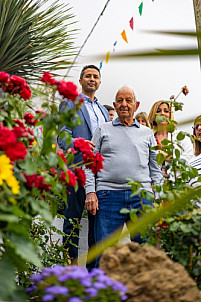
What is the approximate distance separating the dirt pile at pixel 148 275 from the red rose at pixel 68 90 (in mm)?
488

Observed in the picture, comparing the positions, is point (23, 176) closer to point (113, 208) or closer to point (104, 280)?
point (104, 280)

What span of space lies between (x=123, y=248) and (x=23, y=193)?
32 centimetres

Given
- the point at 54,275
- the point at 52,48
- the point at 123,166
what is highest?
the point at 52,48

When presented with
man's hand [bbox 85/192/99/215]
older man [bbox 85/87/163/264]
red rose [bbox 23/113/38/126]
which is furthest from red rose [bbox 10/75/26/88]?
man's hand [bbox 85/192/99/215]

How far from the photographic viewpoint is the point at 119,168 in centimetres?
213

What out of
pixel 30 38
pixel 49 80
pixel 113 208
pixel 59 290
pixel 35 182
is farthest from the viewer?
pixel 30 38

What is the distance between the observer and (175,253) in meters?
1.29

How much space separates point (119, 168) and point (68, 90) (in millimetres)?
1016

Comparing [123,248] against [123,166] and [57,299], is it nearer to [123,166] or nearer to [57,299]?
[57,299]

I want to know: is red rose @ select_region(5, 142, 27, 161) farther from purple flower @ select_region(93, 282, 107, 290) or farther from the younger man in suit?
the younger man in suit

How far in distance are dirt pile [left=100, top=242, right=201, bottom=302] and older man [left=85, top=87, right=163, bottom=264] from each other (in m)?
0.99

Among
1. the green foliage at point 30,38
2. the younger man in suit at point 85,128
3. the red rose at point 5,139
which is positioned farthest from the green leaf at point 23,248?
the green foliage at point 30,38

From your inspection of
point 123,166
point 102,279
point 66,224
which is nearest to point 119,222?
point 123,166

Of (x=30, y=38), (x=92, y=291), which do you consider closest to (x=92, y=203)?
(x=92, y=291)
